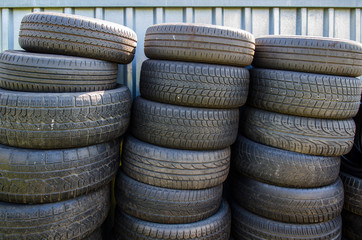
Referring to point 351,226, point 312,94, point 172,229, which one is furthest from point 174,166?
point 351,226

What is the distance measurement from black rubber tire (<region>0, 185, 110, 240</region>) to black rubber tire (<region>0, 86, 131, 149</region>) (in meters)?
0.44

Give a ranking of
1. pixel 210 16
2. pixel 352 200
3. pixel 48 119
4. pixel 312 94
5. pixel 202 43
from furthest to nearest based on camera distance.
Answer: pixel 210 16, pixel 352 200, pixel 312 94, pixel 202 43, pixel 48 119

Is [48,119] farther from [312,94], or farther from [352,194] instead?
[352,194]

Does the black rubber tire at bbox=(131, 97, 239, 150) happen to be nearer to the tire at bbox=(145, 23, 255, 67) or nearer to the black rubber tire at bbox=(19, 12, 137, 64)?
the tire at bbox=(145, 23, 255, 67)

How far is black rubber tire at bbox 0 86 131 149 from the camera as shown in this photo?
1865 mm

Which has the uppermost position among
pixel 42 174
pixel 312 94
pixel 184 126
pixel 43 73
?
pixel 43 73

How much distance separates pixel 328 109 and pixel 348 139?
0.38 m

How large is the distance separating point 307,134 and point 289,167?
326mm

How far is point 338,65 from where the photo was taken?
7.57 ft

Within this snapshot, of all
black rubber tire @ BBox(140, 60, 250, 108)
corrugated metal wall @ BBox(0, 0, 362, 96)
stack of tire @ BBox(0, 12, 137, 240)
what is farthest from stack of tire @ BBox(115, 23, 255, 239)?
corrugated metal wall @ BBox(0, 0, 362, 96)

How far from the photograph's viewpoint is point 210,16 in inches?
124

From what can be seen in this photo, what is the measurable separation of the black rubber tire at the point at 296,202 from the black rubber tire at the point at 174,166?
44 centimetres

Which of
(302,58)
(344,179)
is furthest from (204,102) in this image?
(344,179)

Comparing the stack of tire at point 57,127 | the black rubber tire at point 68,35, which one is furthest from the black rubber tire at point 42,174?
the black rubber tire at point 68,35
